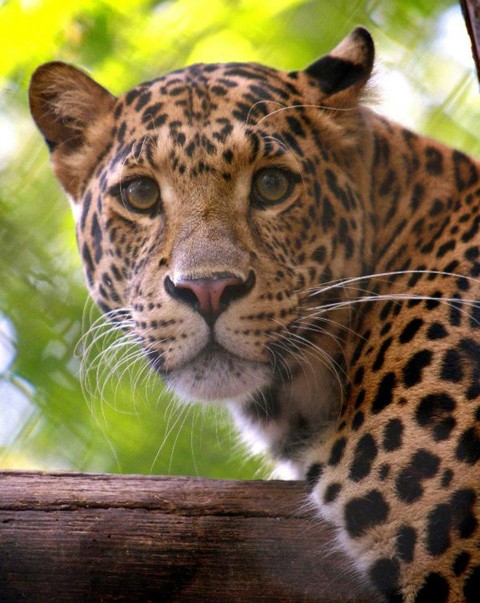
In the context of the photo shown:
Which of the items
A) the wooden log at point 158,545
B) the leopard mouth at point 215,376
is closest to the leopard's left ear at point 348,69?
the leopard mouth at point 215,376

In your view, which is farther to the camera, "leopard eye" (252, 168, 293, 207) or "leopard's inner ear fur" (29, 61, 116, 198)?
"leopard's inner ear fur" (29, 61, 116, 198)

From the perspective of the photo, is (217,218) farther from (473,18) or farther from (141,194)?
(473,18)

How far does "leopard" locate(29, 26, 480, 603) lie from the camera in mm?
2389

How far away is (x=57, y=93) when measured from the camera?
3.33m

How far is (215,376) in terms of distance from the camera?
275cm

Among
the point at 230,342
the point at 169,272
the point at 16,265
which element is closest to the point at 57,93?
the point at 16,265

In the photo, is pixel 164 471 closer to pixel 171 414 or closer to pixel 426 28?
pixel 171 414

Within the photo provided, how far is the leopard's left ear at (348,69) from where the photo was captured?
312cm

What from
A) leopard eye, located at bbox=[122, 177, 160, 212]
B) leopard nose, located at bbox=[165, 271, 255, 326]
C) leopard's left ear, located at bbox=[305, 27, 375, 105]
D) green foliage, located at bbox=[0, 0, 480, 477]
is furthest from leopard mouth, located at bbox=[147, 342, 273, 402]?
leopard's left ear, located at bbox=[305, 27, 375, 105]

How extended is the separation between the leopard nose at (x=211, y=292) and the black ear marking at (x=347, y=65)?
93 centimetres

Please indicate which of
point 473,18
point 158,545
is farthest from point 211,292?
point 473,18

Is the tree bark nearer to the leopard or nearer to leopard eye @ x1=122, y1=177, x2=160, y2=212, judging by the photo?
the leopard

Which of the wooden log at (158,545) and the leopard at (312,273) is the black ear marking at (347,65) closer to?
the leopard at (312,273)

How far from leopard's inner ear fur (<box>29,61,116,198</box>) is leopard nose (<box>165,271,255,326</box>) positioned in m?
0.91
